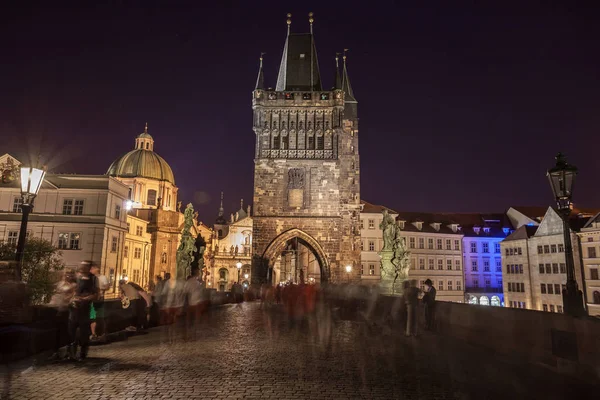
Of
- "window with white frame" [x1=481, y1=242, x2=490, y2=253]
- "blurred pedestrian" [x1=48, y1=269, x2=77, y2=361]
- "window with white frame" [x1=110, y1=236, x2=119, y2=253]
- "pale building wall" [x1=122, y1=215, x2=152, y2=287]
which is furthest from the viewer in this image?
"window with white frame" [x1=481, y1=242, x2=490, y2=253]

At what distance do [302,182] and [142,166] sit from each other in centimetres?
3522

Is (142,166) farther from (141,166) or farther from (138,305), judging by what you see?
(138,305)

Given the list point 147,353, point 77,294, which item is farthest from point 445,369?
point 77,294

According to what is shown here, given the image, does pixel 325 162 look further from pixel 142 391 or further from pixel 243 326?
pixel 142 391

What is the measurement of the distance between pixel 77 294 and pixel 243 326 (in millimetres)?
6737

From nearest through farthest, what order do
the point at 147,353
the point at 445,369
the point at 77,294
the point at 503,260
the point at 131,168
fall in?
the point at 445,369, the point at 77,294, the point at 147,353, the point at 503,260, the point at 131,168

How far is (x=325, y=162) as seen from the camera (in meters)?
38.5

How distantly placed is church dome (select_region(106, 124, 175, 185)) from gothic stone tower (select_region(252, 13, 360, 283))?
30.3 m

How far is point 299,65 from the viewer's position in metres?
44.2

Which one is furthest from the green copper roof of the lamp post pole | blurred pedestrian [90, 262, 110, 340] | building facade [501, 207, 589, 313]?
blurred pedestrian [90, 262, 110, 340]

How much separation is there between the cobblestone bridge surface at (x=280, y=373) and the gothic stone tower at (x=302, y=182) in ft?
86.1

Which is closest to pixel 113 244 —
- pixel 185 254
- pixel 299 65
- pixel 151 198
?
pixel 151 198

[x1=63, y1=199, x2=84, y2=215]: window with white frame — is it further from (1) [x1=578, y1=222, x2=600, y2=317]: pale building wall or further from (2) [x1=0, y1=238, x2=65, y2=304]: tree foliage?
(1) [x1=578, y1=222, x2=600, y2=317]: pale building wall

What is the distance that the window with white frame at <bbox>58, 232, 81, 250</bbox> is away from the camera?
39594 millimetres
